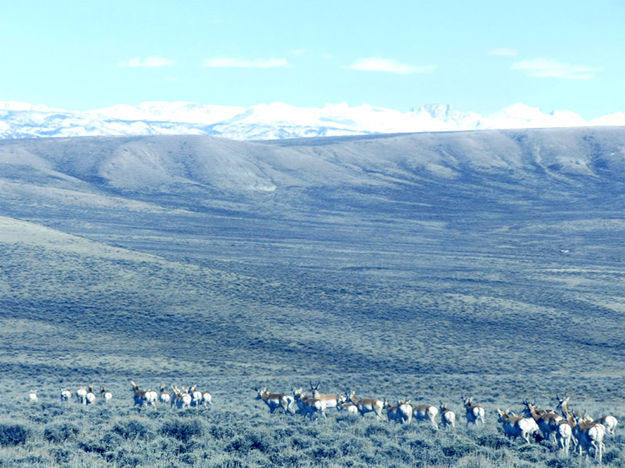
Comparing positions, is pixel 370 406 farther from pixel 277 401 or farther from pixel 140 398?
pixel 140 398

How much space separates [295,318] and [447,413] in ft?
90.4

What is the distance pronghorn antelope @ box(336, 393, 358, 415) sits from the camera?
20125 mm

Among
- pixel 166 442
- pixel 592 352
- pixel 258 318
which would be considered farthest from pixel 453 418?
pixel 258 318

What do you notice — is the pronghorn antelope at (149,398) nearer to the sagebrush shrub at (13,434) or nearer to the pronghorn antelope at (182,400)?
the pronghorn antelope at (182,400)

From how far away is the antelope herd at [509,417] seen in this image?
14.7 meters

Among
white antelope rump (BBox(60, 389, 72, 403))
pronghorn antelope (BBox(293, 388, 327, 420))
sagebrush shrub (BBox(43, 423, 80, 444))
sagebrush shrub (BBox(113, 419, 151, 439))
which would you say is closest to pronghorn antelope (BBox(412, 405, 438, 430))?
pronghorn antelope (BBox(293, 388, 327, 420))

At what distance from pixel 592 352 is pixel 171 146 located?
159 metres

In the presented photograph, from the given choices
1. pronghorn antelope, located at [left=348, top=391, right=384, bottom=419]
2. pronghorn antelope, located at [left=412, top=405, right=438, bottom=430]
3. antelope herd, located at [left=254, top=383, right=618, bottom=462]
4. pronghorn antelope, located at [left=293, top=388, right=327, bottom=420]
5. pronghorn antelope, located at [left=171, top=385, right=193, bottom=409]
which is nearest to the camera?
antelope herd, located at [left=254, top=383, right=618, bottom=462]

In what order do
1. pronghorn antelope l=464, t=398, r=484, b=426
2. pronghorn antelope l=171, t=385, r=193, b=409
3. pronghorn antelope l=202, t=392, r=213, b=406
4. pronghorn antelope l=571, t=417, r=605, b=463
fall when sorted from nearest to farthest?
pronghorn antelope l=571, t=417, r=605, b=463 < pronghorn antelope l=464, t=398, r=484, b=426 < pronghorn antelope l=171, t=385, r=193, b=409 < pronghorn antelope l=202, t=392, r=213, b=406

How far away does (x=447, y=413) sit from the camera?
60.5 feet

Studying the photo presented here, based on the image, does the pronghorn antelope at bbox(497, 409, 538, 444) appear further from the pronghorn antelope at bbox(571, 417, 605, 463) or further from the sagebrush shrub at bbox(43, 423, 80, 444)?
the sagebrush shrub at bbox(43, 423, 80, 444)

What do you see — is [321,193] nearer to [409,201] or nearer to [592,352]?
[409,201]

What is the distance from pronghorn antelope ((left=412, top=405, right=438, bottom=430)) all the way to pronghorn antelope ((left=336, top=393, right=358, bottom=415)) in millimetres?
1685

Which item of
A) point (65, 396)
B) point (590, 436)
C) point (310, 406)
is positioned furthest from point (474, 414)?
point (65, 396)
